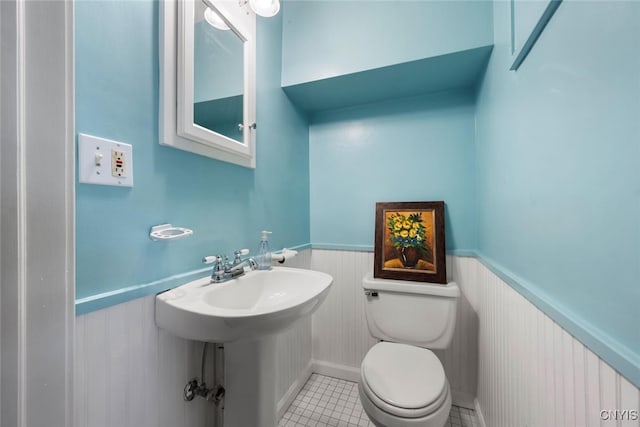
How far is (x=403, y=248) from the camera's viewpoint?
1.44 m

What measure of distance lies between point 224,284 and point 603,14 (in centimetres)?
110

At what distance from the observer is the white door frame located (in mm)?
447

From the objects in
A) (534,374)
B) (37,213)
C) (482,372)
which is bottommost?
(482,372)

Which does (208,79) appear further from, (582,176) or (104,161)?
→ (582,176)

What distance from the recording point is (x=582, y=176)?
19.0 inches

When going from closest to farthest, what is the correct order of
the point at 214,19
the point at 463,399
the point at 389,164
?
1. the point at 214,19
2. the point at 463,399
3. the point at 389,164

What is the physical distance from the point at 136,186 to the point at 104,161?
97 mm

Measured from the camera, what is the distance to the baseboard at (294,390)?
1.32 metres

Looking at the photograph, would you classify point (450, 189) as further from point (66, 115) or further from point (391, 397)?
point (66, 115)

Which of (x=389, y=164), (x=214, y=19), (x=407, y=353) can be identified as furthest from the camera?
(x=389, y=164)

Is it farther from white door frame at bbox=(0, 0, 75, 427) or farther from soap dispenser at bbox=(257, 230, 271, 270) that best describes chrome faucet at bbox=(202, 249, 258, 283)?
white door frame at bbox=(0, 0, 75, 427)

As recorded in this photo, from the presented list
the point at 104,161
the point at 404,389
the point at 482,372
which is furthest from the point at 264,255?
the point at 482,372

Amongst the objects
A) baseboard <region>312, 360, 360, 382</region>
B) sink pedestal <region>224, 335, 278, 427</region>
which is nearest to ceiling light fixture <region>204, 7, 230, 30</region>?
sink pedestal <region>224, 335, 278, 427</region>

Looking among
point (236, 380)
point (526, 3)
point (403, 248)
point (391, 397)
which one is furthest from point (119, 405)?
point (526, 3)
